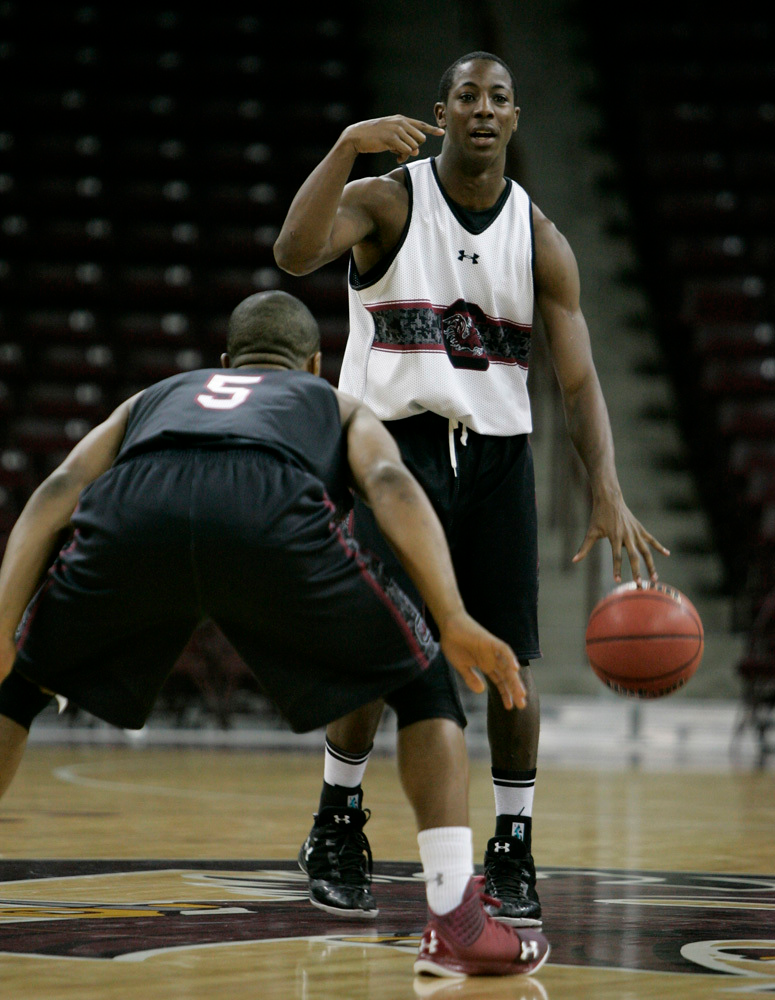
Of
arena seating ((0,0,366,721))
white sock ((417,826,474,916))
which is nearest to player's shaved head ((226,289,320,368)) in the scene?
white sock ((417,826,474,916))

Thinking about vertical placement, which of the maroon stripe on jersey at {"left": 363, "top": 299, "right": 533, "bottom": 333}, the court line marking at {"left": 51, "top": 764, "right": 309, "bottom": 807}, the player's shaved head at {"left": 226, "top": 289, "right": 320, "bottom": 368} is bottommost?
the court line marking at {"left": 51, "top": 764, "right": 309, "bottom": 807}

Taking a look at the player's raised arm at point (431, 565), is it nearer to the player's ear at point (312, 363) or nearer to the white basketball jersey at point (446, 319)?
the player's ear at point (312, 363)

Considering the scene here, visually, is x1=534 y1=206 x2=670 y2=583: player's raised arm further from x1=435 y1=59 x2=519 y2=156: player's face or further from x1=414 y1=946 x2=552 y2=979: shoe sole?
x1=414 y1=946 x2=552 y2=979: shoe sole

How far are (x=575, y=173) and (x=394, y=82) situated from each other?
2655mm

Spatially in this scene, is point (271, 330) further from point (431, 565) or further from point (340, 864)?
point (340, 864)

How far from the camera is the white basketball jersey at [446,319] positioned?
300 cm

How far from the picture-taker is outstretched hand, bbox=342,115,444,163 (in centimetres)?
266

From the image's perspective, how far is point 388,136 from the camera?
2.66 m

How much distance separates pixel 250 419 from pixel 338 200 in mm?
609

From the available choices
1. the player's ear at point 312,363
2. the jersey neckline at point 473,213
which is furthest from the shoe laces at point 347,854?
the jersey neckline at point 473,213

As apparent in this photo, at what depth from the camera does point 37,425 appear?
10.3m

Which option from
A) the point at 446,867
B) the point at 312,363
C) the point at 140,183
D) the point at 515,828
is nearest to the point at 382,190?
the point at 312,363

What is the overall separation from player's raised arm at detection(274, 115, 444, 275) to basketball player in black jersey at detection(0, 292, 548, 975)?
1.64 feet

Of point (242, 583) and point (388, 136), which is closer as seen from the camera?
point (242, 583)
